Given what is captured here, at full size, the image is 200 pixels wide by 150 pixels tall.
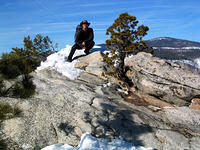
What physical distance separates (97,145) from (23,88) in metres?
3.66

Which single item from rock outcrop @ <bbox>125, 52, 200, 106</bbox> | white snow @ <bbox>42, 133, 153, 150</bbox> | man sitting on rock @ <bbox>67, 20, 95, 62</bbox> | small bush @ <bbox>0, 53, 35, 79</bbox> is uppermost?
man sitting on rock @ <bbox>67, 20, 95, 62</bbox>

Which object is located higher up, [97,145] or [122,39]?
[122,39]

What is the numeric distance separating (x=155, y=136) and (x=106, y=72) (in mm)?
7118

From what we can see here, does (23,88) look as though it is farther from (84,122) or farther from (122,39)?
(122,39)

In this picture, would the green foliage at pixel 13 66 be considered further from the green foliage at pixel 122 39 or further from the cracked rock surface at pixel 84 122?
the green foliage at pixel 122 39

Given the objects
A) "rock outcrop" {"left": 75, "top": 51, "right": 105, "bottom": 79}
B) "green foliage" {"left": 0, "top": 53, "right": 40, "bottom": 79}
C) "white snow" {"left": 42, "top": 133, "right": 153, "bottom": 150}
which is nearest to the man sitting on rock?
"rock outcrop" {"left": 75, "top": 51, "right": 105, "bottom": 79}

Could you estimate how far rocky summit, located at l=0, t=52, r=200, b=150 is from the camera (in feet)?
23.3

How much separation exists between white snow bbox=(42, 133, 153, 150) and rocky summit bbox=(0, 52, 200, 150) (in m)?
0.33

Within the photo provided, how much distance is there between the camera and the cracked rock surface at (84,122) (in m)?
6.91

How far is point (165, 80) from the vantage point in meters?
11.6

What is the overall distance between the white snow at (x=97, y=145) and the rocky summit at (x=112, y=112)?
33cm

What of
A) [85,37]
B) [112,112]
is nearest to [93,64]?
[85,37]

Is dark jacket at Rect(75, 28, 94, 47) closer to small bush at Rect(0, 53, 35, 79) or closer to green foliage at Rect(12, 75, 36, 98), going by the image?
green foliage at Rect(12, 75, 36, 98)

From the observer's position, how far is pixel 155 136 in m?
8.15
